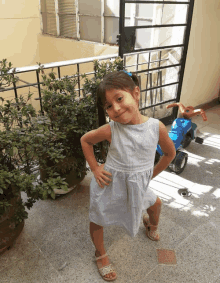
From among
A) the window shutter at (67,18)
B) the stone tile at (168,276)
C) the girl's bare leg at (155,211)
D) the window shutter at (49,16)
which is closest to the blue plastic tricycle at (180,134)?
the girl's bare leg at (155,211)

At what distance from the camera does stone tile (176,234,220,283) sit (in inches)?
68.4

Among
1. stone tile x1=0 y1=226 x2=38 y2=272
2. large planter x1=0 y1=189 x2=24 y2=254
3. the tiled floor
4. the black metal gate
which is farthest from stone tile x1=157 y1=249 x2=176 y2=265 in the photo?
the black metal gate

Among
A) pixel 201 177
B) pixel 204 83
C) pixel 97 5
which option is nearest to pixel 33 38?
pixel 97 5

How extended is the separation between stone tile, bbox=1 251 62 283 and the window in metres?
5.17

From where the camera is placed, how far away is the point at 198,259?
184 cm

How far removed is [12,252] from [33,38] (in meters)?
7.22

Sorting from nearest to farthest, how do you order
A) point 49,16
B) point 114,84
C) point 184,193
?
point 114,84 < point 184,193 < point 49,16

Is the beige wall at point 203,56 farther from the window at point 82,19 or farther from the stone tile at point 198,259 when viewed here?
the stone tile at point 198,259

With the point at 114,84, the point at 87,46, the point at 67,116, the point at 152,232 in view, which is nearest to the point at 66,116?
the point at 67,116

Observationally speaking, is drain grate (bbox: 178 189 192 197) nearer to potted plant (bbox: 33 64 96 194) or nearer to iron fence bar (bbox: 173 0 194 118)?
potted plant (bbox: 33 64 96 194)

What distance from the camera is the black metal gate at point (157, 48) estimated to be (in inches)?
116

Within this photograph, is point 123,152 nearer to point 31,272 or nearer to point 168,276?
point 168,276

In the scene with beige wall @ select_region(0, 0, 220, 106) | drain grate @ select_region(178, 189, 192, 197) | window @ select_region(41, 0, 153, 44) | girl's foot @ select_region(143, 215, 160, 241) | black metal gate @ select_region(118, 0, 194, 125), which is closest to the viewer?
girl's foot @ select_region(143, 215, 160, 241)

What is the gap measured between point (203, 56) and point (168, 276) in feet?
11.7
